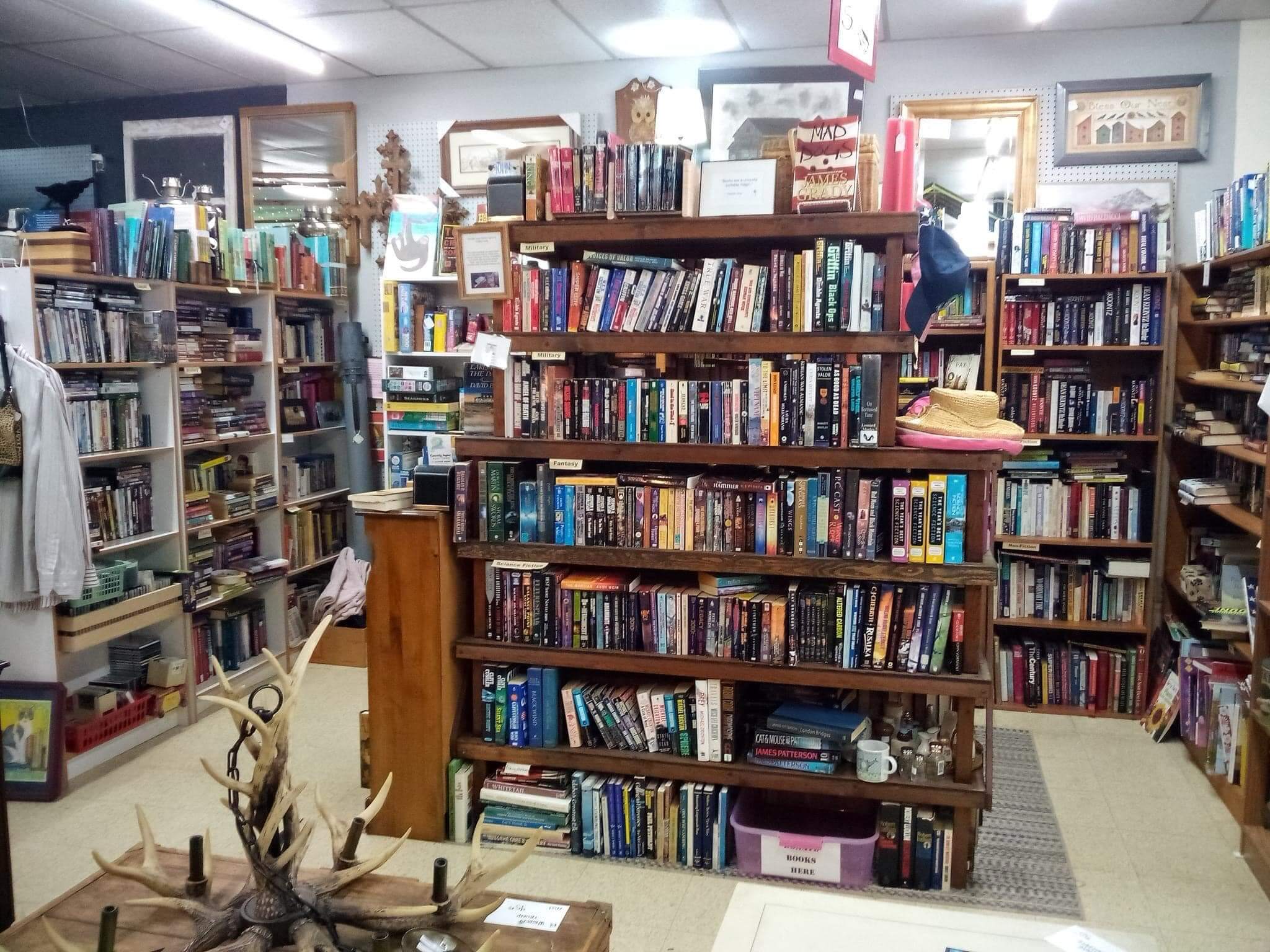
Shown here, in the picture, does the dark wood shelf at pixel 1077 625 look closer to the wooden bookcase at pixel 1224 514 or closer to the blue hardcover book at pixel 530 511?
the wooden bookcase at pixel 1224 514

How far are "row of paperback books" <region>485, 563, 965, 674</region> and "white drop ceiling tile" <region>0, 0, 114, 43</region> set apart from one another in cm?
308

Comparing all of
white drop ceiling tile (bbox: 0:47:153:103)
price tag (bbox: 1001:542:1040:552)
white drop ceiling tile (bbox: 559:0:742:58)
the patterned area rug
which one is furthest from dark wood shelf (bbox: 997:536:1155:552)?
white drop ceiling tile (bbox: 0:47:153:103)

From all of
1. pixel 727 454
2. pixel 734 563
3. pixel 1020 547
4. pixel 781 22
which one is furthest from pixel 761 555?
pixel 781 22

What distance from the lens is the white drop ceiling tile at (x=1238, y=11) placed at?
161 inches

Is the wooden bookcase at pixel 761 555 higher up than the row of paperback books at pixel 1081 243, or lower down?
lower down

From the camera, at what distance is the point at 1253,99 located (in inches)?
171

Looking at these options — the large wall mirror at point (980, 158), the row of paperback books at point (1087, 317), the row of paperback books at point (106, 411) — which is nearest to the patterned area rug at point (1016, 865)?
the row of paperback books at point (1087, 317)

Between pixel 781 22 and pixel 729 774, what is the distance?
3129mm

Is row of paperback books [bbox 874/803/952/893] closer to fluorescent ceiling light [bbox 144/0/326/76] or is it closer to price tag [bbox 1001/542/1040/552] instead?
price tag [bbox 1001/542/1040/552]

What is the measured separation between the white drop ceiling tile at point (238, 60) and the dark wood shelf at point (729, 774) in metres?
3.39

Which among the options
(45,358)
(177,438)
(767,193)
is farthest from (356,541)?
(767,193)

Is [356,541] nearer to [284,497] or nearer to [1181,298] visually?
[284,497]

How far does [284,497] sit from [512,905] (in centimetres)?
359

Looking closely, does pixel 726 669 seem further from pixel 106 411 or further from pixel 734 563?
pixel 106 411
